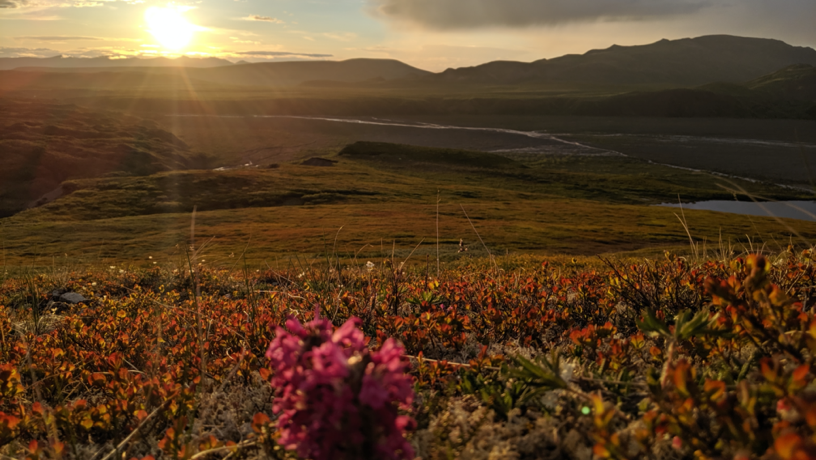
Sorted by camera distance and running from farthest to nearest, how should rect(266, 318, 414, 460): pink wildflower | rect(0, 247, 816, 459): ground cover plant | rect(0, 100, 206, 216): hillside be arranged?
rect(0, 100, 206, 216): hillside, rect(0, 247, 816, 459): ground cover plant, rect(266, 318, 414, 460): pink wildflower

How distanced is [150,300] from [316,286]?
2203 mm

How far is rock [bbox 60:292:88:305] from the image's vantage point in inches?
361

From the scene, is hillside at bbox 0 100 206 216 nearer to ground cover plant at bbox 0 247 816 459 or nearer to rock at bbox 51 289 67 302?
rock at bbox 51 289 67 302

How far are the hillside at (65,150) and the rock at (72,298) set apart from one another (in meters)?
73.3

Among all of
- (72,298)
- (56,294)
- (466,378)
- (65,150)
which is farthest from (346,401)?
(65,150)

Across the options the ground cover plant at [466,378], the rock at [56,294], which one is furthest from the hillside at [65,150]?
the ground cover plant at [466,378]

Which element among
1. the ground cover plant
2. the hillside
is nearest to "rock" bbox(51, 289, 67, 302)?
the ground cover plant

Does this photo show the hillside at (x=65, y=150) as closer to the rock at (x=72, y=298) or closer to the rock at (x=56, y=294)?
the rock at (x=56, y=294)

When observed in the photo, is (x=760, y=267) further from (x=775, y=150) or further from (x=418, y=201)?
(x=775, y=150)

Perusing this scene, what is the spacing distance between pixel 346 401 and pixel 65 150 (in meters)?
114

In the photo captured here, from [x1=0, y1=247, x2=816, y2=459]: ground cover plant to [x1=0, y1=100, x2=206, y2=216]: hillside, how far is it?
80592 mm

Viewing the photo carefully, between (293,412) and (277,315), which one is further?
(277,315)

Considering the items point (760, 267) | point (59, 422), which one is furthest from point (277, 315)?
point (760, 267)

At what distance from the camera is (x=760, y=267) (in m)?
2.07
